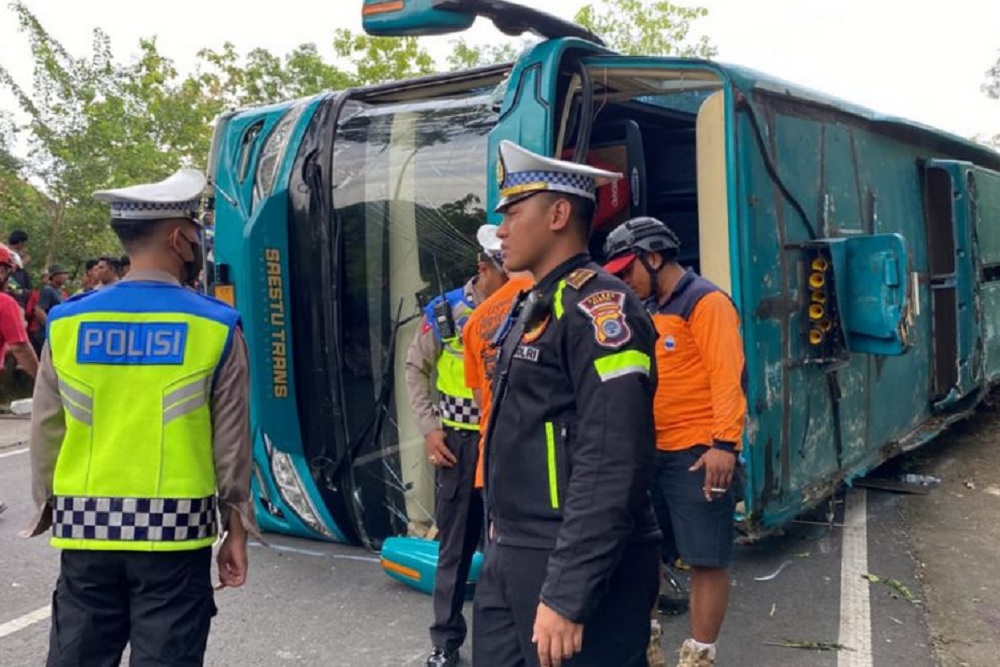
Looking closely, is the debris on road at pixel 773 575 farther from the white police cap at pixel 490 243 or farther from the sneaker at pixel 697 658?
the white police cap at pixel 490 243

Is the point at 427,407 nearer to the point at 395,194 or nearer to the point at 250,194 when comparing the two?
the point at 395,194

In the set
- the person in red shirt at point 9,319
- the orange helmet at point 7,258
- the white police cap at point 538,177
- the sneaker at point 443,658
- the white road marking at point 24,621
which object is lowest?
the sneaker at point 443,658

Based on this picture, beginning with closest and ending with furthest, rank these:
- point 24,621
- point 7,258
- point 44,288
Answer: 1. point 24,621
2. point 7,258
3. point 44,288

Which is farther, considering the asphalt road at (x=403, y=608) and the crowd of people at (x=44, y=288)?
the crowd of people at (x=44, y=288)

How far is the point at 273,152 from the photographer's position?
16.7 feet

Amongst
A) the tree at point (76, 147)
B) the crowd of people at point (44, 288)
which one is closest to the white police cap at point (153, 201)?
the crowd of people at point (44, 288)

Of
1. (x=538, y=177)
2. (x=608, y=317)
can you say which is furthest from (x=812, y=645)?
(x=538, y=177)

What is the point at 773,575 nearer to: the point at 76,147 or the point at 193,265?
the point at 193,265

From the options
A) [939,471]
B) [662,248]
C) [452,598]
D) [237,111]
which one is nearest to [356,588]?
[452,598]

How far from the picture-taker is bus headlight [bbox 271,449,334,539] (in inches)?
201

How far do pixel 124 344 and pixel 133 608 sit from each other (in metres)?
0.67

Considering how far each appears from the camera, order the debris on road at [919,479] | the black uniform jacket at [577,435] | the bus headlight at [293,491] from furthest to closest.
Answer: the debris on road at [919,479]
the bus headlight at [293,491]
the black uniform jacket at [577,435]

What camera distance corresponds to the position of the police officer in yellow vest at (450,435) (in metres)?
3.77

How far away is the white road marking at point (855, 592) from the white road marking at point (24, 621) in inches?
135
